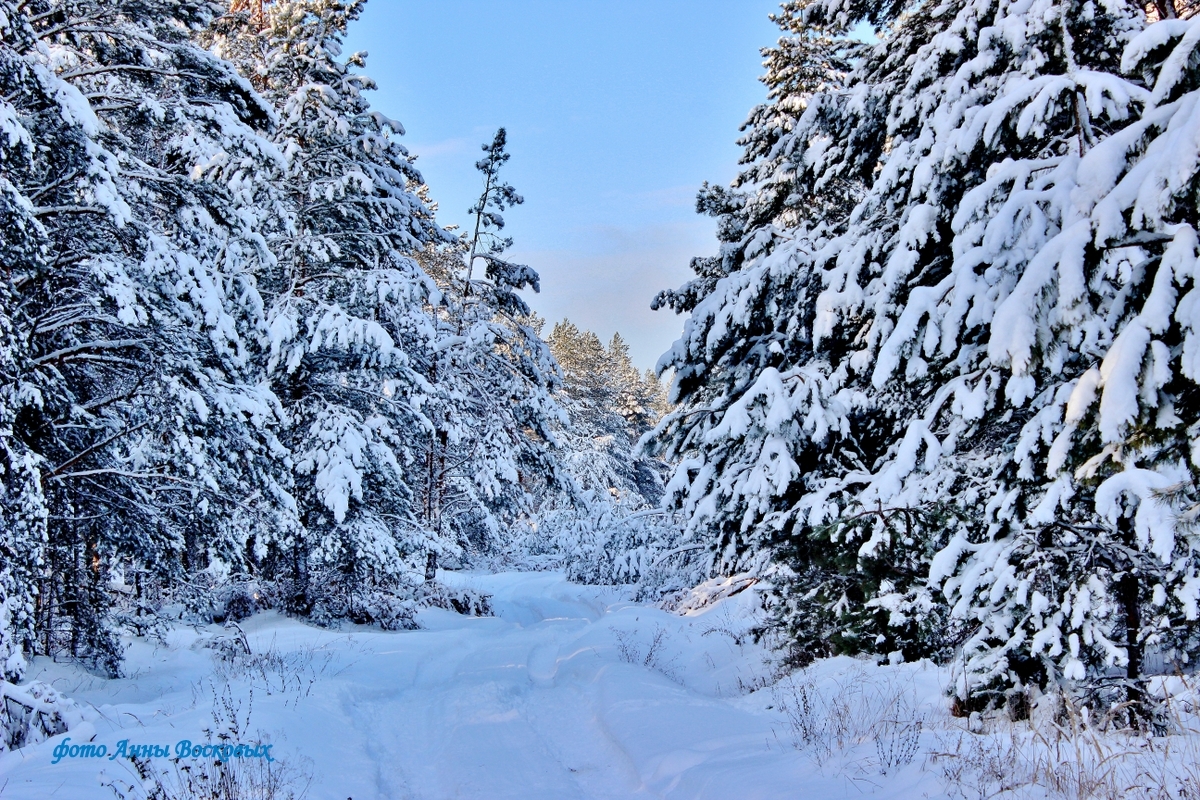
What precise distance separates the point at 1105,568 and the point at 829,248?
155 inches

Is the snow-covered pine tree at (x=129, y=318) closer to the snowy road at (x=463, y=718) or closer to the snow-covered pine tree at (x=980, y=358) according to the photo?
the snowy road at (x=463, y=718)

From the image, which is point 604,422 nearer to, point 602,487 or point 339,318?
point 602,487

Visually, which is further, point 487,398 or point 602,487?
point 602,487

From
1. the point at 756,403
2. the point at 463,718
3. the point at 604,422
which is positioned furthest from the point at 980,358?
the point at 604,422

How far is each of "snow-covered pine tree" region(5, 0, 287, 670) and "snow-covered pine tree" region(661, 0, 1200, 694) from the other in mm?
6056

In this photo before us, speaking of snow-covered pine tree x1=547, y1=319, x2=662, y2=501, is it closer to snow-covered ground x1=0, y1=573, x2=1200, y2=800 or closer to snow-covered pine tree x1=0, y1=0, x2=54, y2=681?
snow-covered ground x1=0, y1=573, x2=1200, y2=800

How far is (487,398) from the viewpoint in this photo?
16938mm

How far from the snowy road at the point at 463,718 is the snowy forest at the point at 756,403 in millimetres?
111

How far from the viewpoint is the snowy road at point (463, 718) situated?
4.61m

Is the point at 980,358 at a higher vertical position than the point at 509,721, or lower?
higher

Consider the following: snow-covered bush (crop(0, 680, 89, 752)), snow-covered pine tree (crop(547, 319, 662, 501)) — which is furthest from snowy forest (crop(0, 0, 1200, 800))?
snow-covered pine tree (crop(547, 319, 662, 501))

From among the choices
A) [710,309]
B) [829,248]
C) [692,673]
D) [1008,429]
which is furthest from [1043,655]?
[692,673]

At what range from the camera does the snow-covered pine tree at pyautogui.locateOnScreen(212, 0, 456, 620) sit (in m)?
11.6

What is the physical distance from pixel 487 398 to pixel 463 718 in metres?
10.9
